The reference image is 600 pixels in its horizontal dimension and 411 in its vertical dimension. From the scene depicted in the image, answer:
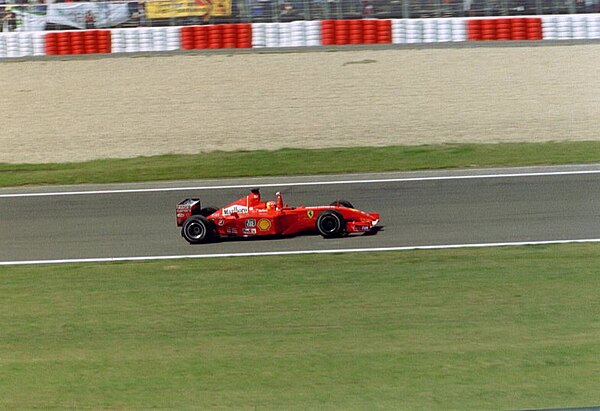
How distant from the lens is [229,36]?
2894 centimetres

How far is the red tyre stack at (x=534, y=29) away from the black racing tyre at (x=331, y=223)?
1715 cm

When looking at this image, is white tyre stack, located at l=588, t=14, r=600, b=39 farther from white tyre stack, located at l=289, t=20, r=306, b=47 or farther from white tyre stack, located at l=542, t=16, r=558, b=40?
white tyre stack, located at l=289, t=20, r=306, b=47

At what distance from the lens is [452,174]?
54.1 ft

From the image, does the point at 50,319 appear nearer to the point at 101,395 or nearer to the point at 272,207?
the point at 101,395

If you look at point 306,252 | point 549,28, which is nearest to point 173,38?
point 549,28

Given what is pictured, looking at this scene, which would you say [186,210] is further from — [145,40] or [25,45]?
[25,45]

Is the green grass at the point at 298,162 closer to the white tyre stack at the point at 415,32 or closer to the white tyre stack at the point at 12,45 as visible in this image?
the white tyre stack at the point at 415,32

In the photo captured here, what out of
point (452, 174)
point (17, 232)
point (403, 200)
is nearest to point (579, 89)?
point (452, 174)

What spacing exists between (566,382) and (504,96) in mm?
16441

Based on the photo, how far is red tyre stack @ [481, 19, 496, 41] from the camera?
28.2 m

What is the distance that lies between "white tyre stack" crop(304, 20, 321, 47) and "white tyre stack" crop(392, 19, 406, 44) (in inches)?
93.3

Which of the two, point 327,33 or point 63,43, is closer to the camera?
point 327,33

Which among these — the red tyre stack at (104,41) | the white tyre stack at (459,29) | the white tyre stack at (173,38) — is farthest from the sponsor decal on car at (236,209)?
the red tyre stack at (104,41)

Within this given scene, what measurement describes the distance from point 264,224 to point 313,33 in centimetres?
1655
